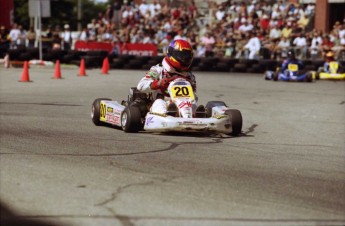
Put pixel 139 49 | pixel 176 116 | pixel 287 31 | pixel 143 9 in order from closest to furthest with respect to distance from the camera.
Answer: pixel 176 116, pixel 287 31, pixel 139 49, pixel 143 9

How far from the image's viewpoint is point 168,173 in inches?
278

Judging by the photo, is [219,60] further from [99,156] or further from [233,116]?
[99,156]

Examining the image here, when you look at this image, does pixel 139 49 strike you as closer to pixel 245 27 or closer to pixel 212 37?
pixel 212 37

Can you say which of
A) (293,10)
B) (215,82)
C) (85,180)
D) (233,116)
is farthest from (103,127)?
(293,10)

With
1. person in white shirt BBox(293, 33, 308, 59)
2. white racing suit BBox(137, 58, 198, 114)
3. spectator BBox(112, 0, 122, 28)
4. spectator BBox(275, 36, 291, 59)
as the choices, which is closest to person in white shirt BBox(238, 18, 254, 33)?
spectator BBox(275, 36, 291, 59)

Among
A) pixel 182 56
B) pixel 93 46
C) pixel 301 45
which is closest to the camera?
pixel 182 56

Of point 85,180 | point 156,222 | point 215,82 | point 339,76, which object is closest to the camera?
point 156,222

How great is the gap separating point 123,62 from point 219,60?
3252mm

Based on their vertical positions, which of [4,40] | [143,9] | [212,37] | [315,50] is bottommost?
[315,50]

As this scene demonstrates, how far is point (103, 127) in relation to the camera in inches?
439

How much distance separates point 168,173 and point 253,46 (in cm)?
2227

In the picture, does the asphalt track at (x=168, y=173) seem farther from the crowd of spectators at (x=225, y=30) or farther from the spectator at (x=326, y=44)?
the crowd of spectators at (x=225, y=30)

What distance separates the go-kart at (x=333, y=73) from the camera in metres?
25.2

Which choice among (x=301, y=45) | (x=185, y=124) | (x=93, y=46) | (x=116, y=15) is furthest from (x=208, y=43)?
(x=185, y=124)
